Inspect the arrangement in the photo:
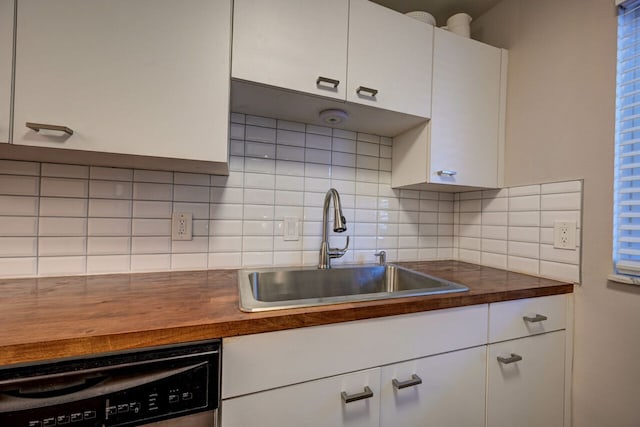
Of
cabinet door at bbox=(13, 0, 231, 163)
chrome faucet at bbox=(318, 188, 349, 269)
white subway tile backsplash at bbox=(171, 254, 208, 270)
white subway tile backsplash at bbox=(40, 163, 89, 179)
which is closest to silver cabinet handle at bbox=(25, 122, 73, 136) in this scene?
cabinet door at bbox=(13, 0, 231, 163)

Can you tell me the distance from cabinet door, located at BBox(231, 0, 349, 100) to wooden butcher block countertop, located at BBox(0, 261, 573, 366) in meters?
0.71

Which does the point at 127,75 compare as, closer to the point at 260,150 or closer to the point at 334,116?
the point at 260,150

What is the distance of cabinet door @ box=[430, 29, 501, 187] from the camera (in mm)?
1216

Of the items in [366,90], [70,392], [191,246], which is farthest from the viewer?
[191,246]

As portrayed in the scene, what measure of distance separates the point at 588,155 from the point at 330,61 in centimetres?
104

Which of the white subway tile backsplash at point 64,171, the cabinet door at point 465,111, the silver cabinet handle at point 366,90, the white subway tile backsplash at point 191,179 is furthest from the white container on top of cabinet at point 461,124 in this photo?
the white subway tile backsplash at point 64,171

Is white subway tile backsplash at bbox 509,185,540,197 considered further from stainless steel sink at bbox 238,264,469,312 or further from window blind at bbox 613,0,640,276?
stainless steel sink at bbox 238,264,469,312

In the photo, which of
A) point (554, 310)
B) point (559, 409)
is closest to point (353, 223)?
point (554, 310)

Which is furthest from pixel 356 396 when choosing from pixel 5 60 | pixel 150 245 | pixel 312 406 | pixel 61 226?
pixel 5 60

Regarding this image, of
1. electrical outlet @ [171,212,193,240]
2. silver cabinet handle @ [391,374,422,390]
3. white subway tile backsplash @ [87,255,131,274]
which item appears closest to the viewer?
silver cabinet handle @ [391,374,422,390]

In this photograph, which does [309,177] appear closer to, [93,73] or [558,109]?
[93,73]

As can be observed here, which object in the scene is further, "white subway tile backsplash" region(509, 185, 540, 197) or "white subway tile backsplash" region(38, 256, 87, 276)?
"white subway tile backsplash" region(509, 185, 540, 197)

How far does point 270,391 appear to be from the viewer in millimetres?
653

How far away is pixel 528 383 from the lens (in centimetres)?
100
